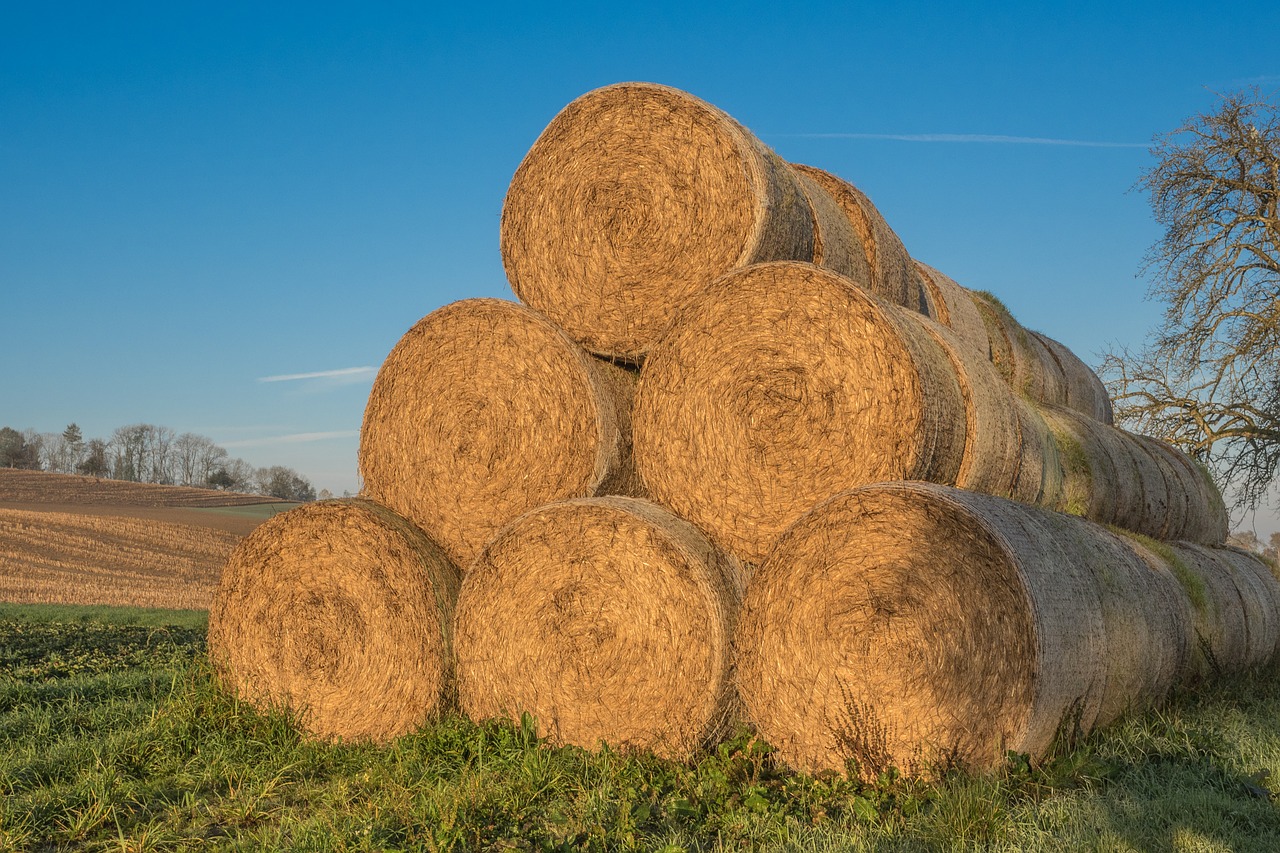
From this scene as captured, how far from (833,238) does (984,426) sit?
1.68 m

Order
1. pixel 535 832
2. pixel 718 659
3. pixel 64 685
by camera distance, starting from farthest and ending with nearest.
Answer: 1. pixel 64 685
2. pixel 718 659
3. pixel 535 832

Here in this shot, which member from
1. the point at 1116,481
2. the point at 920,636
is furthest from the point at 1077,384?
the point at 920,636

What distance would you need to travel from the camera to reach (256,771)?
18.0 feet

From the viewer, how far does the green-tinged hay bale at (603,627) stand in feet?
17.3

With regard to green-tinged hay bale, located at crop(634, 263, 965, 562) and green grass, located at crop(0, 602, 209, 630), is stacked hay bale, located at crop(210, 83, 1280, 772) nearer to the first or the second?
green-tinged hay bale, located at crop(634, 263, 965, 562)

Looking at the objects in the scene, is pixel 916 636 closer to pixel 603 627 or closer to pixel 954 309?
pixel 603 627

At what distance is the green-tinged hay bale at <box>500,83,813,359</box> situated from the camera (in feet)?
19.4

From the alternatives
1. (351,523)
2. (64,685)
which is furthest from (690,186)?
(64,685)

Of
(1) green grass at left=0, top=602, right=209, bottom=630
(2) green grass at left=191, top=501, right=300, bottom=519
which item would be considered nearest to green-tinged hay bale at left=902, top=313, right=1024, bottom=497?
(1) green grass at left=0, top=602, right=209, bottom=630

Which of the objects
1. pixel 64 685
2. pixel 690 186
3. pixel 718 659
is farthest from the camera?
pixel 64 685

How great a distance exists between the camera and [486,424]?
20.4ft

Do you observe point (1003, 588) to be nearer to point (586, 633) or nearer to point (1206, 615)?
point (586, 633)

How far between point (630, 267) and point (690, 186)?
61 cm

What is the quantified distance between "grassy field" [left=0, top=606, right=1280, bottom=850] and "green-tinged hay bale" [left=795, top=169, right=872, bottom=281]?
9.92 ft
